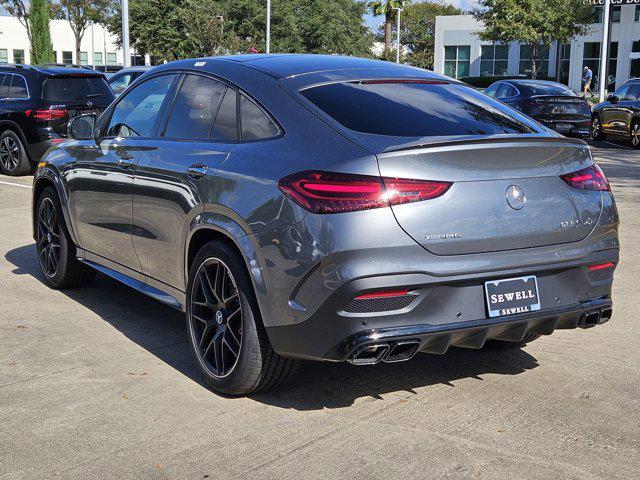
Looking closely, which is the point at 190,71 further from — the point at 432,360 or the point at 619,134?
the point at 619,134

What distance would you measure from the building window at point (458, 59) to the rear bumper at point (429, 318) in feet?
215

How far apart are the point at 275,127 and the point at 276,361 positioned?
1152mm

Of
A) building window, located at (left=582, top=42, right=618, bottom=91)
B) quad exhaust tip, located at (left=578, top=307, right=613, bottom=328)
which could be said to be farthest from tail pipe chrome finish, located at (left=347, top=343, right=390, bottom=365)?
building window, located at (left=582, top=42, right=618, bottom=91)

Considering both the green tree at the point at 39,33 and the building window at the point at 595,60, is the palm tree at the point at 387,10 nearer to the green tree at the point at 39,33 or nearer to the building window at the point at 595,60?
the building window at the point at 595,60

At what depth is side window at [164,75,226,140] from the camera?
4922 mm

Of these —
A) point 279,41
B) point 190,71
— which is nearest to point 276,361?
point 190,71

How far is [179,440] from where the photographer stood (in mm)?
4008

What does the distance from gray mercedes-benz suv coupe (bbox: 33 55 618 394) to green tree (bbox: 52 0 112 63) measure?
3066 inches

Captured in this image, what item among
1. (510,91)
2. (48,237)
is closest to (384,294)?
(48,237)

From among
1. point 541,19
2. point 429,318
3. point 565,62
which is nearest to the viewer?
point 429,318

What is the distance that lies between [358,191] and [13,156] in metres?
12.5

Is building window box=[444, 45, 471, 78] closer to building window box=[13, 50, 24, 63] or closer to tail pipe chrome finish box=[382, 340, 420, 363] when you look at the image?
building window box=[13, 50, 24, 63]

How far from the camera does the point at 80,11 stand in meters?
82.5

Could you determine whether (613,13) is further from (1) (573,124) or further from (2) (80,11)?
(2) (80,11)
